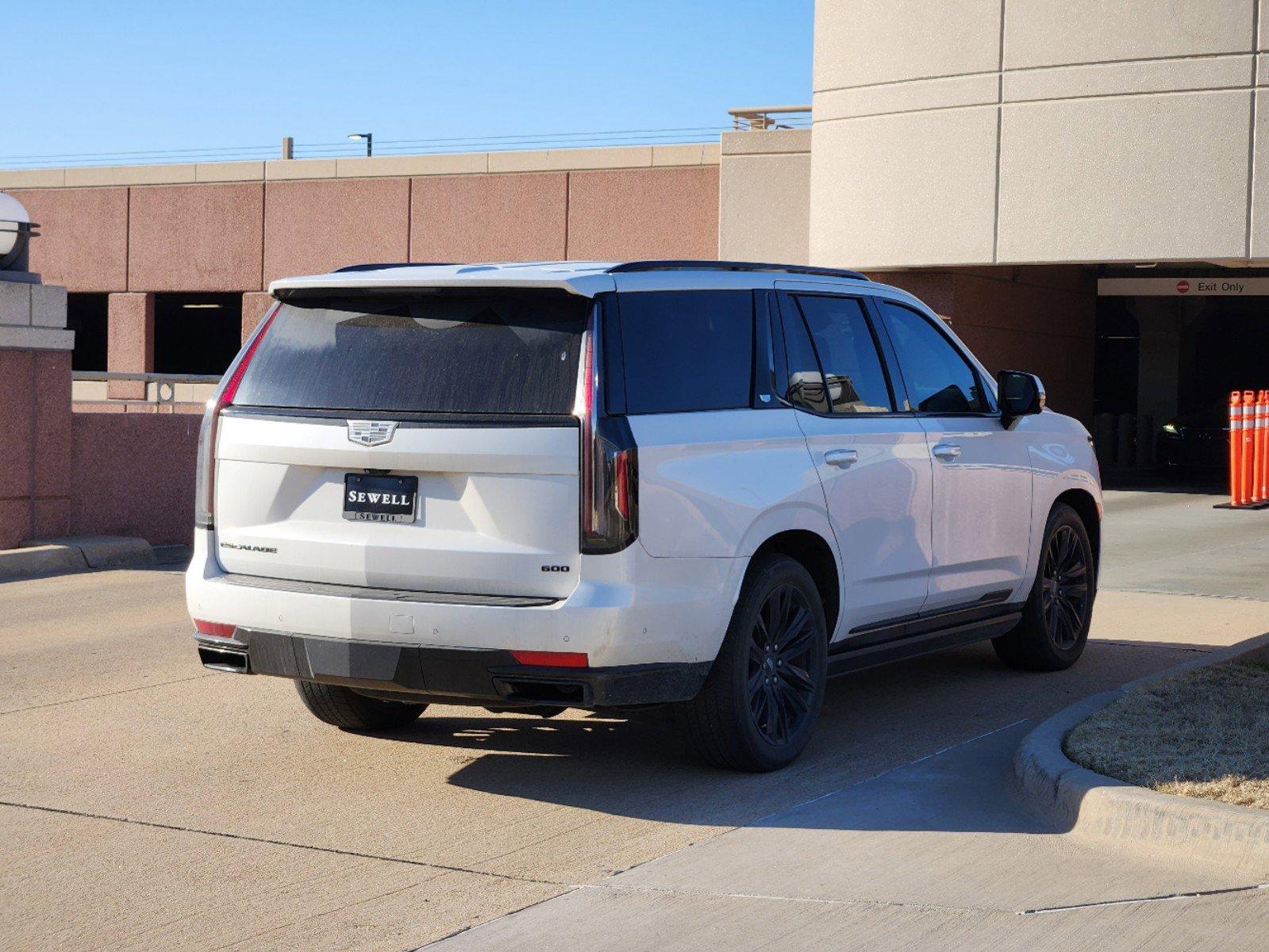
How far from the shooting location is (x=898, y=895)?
16.5ft

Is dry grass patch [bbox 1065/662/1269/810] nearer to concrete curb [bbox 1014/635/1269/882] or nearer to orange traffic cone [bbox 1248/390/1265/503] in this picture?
concrete curb [bbox 1014/635/1269/882]

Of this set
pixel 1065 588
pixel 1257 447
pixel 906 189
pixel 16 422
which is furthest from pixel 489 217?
pixel 1065 588

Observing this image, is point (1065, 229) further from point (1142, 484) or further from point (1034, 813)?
point (1034, 813)

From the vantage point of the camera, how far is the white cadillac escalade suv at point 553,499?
18.9 ft

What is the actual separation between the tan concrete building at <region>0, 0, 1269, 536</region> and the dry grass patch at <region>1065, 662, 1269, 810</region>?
31.5ft

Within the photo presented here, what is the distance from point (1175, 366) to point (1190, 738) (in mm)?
35862

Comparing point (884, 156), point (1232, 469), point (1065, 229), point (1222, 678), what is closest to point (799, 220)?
point (884, 156)

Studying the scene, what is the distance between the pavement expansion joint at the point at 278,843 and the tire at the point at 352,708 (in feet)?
4.02

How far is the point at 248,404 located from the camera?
20.9 feet

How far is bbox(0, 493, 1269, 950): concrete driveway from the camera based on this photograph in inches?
190

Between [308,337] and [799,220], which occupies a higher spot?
[799,220]

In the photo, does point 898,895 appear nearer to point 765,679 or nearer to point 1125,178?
point 765,679

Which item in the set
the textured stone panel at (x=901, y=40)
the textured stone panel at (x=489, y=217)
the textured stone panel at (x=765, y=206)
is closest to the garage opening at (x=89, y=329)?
the textured stone panel at (x=489, y=217)

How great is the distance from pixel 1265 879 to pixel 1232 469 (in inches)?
718
